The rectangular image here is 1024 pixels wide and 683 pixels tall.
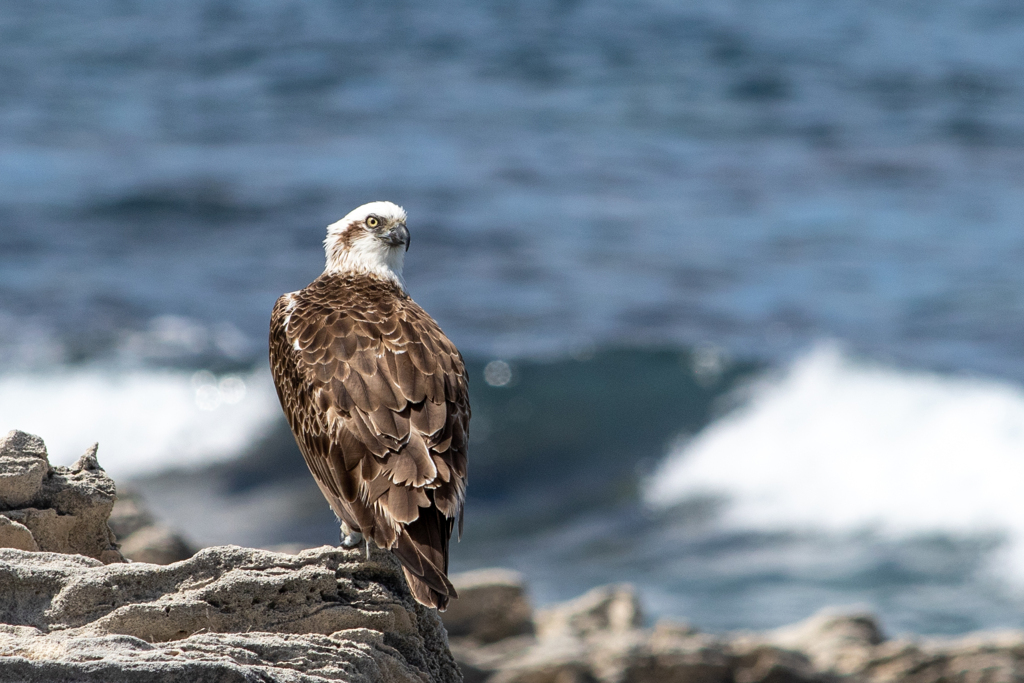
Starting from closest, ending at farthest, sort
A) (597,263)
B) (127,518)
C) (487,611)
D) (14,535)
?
1. (14,535)
2. (127,518)
3. (487,611)
4. (597,263)

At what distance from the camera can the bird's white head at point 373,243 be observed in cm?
616

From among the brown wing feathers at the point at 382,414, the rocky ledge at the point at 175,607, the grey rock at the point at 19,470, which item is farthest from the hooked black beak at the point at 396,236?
the grey rock at the point at 19,470

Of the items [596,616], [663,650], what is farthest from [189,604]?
[596,616]

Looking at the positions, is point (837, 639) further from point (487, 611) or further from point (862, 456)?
point (862, 456)

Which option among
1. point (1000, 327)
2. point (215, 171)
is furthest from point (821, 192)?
point (215, 171)

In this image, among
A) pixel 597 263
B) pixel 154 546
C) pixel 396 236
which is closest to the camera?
pixel 396 236

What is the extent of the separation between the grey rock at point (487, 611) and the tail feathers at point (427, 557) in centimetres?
535

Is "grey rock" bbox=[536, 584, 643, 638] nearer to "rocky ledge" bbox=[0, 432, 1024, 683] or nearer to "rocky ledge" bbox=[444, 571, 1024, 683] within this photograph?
"rocky ledge" bbox=[444, 571, 1024, 683]

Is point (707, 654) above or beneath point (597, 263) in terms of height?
beneath

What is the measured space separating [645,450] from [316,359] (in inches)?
488

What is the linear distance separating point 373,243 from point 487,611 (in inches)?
170

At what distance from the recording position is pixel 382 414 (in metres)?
4.79

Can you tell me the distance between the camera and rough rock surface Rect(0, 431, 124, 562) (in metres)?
4.23

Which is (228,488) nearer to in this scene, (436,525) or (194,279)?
(194,279)
